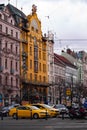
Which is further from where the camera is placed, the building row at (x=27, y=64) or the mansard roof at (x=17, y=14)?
the mansard roof at (x=17, y=14)

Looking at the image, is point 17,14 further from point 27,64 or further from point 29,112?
point 29,112

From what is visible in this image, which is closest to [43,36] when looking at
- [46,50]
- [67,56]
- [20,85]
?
[46,50]

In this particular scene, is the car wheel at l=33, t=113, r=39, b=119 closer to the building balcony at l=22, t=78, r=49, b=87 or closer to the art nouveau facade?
the art nouveau facade

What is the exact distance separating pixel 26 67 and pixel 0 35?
1529 centimetres

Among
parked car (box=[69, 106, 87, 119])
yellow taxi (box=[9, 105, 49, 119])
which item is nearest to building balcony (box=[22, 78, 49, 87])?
yellow taxi (box=[9, 105, 49, 119])

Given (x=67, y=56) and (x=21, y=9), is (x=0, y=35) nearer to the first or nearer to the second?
(x=21, y=9)

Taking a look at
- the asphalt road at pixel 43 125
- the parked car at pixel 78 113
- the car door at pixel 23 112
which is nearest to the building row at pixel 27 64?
the car door at pixel 23 112

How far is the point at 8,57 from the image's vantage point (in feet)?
306

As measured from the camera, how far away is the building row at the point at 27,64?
91.2 meters

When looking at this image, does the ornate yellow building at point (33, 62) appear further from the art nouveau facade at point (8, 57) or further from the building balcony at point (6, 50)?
the building balcony at point (6, 50)

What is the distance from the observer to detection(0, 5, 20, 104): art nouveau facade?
293ft

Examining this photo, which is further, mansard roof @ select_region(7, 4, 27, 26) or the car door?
mansard roof @ select_region(7, 4, 27, 26)

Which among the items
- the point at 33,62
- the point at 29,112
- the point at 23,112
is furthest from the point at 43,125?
the point at 33,62

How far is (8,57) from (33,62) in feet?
46.3
